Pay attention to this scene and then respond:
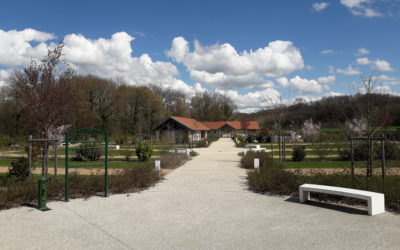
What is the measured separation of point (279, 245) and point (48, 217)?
15.3ft

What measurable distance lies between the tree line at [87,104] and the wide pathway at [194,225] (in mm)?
4068

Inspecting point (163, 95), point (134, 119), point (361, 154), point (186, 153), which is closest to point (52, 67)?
point (186, 153)

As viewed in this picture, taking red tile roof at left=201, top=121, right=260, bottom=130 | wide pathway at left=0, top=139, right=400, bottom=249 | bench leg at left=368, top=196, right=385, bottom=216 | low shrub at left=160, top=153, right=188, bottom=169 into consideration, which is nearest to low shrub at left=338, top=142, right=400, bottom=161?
low shrub at left=160, top=153, right=188, bottom=169

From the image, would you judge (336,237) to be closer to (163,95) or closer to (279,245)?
(279,245)

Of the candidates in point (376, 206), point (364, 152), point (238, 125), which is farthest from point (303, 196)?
point (238, 125)

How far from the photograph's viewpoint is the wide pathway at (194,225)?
16.5 ft

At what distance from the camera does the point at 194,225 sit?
Answer: 238 inches

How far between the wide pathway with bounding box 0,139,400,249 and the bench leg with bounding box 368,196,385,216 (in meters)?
0.20

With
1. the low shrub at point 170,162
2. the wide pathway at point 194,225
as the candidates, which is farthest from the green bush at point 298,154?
the wide pathway at point 194,225

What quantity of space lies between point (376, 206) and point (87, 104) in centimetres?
4399

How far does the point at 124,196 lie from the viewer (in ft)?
29.1

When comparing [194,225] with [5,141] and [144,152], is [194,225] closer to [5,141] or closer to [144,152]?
[144,152]

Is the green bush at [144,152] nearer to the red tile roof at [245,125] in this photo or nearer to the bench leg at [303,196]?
the bench leg at [303,196]

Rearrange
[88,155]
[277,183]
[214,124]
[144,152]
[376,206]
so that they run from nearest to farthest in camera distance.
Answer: [376,206] → [277,183] → [144,152] → [88,155] → [214,124]
